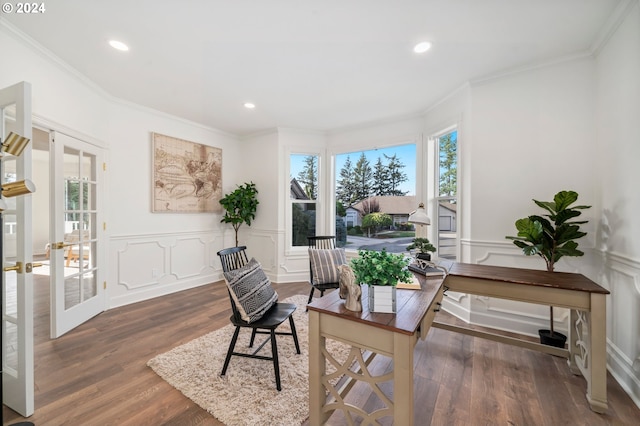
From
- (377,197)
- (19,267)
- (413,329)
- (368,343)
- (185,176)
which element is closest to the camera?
(413,329)

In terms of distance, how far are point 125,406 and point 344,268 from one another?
1741 millimetres

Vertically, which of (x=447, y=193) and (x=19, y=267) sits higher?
(x=447, y=193)

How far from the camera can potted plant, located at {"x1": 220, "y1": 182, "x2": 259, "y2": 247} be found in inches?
180

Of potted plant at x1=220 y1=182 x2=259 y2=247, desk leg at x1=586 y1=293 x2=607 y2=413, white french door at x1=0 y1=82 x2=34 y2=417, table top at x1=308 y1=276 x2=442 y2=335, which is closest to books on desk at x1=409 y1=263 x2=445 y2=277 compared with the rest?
table top at x1=308 y1=276 x2=442 y2=335

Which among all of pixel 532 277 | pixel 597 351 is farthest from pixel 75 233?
pixel 597 351

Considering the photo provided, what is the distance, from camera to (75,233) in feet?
9.33

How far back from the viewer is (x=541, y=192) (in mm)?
2605

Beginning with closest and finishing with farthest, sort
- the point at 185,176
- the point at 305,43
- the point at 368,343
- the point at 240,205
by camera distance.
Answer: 1. the point at 368,343
2. the point at 305,43
3. the point at 185,176
4. the point at 240,205

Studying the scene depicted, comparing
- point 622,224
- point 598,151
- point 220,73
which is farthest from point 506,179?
point 220,73

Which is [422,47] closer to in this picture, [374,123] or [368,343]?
[374,123]

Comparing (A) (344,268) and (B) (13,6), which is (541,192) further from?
(B) (13,6)

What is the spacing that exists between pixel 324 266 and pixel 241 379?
4.92 feet

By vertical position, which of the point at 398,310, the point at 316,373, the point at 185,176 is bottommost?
the point at 316,373

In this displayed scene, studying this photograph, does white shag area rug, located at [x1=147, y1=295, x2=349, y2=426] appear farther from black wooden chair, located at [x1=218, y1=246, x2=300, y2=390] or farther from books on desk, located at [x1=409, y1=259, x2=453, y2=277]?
books on desk, located at [x1=409, y1=259, x2=453, y2=277]
